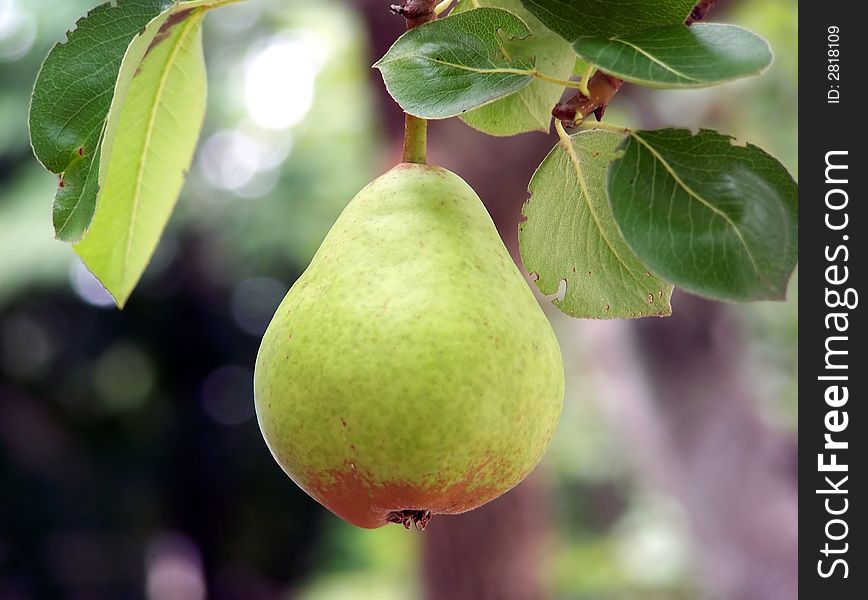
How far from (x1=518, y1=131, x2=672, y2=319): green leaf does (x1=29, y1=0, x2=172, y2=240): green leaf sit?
33cm

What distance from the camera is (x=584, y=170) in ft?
2.36

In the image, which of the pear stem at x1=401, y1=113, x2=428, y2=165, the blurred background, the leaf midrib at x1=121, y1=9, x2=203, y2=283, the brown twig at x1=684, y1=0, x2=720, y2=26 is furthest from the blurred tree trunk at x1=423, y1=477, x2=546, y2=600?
the brown twig at x1=684, y1=0, x2=720, y2=26

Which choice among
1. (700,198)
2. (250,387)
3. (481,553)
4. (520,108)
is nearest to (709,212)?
(700,198)

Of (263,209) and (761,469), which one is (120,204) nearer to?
(761,469)

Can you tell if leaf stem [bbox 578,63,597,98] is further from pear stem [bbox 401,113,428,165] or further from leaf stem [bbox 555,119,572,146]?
pear stem [bbox 401,113,428,165]

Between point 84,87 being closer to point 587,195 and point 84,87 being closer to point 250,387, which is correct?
point 587,195

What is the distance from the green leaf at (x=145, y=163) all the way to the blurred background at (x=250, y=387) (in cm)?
223

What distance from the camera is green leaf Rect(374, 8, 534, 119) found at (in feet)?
1.96

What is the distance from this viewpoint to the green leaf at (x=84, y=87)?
27.9 inches

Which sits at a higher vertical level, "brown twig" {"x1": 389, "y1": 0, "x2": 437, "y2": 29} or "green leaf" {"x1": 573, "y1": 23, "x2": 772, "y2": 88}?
"brown twig" {"x1": 389, "y1": 0, "x2": 437, "y2": 29}

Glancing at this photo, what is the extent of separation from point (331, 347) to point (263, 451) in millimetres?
5882

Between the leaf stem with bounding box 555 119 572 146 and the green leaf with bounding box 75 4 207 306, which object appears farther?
the green leaf with bounding box 75 4 207 306

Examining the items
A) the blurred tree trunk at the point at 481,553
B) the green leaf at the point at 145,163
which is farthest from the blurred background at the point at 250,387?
the green leaf at the point at 145,163

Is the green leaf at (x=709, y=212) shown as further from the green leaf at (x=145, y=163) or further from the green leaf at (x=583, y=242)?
the green leaf at (x=145, y=163)
